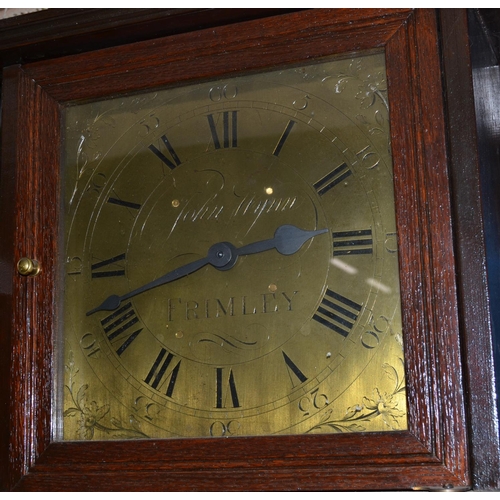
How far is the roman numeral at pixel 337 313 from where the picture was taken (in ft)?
3.77

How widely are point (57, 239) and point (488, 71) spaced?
0.63 m

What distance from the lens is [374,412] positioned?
1.11m

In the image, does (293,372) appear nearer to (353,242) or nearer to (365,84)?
(353,242)

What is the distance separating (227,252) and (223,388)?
17cm

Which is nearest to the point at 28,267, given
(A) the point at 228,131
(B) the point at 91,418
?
(B) the point at 91,418

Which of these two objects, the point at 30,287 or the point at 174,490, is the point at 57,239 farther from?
the point at 174,490

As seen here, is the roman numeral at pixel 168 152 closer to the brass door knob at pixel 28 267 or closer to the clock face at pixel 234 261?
the clock face at pixel 234 261

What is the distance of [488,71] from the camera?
128 cm

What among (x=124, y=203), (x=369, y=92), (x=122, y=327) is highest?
(x=369, y=92)

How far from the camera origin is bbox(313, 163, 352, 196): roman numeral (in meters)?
1.19

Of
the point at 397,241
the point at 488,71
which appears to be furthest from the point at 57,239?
the point at 488,71

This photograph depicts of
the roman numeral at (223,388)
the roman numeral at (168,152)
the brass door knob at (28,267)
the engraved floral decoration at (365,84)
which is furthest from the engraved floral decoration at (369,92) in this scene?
the brass door knob at (28,267)

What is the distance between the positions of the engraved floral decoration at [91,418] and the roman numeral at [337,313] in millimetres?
273
